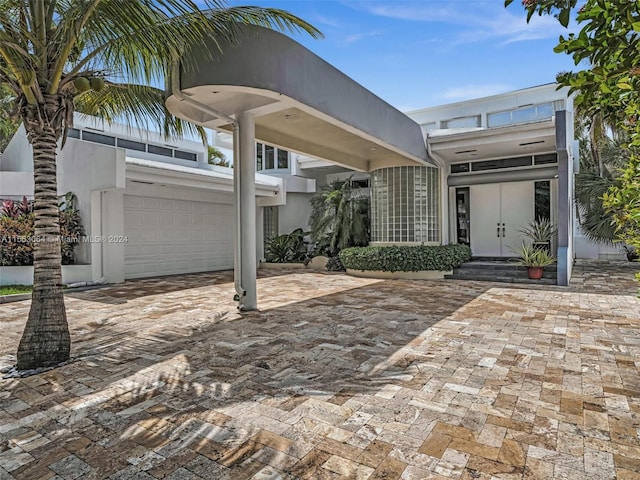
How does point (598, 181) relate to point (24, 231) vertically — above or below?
above

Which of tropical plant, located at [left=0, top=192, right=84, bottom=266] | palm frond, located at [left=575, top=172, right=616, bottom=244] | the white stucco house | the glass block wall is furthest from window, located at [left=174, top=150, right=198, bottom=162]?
palm frond, located at [left=575, top=172, right=616, bottom=244]

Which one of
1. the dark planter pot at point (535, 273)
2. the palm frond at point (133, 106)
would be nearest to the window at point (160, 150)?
the palm frond at point (133, 106)

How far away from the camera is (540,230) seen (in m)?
11.6

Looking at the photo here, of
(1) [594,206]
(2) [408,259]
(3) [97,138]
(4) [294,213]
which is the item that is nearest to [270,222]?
(4) [294,213]

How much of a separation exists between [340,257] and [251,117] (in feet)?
22.1

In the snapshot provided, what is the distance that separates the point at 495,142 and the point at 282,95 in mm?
7050

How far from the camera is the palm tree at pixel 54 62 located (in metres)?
3.94

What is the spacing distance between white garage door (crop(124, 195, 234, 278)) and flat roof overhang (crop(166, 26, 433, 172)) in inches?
220

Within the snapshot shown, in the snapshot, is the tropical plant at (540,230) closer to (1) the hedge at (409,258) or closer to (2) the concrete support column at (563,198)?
(2) the concrete support column at (563,198)

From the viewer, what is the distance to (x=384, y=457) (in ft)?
8.20

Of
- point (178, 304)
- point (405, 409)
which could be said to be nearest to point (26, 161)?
point (178, 304)

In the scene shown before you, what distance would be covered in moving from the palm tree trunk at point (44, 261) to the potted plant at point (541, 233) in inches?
464

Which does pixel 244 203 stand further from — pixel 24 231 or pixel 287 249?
pixel 287 249

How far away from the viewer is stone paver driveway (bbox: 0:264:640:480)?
246 cm
